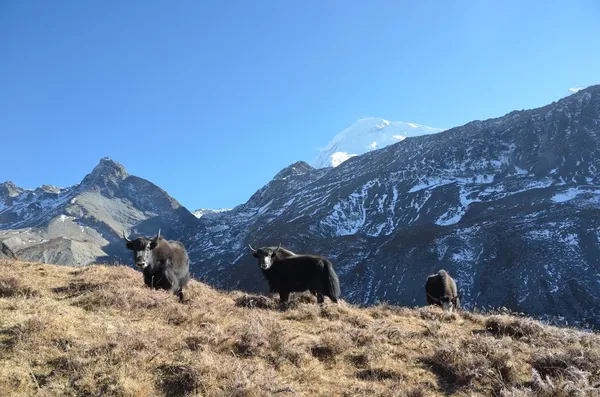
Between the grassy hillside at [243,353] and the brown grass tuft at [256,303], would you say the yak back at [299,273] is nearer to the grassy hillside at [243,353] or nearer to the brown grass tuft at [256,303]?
the brown grass tuft at [256,303]

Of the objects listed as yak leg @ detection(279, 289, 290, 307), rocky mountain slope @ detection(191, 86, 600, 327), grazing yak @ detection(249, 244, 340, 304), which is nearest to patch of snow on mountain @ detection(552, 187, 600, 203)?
rocky mountain slope @ detection(191, 86, 600, 327)

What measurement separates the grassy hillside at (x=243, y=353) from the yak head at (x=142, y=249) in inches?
42.2

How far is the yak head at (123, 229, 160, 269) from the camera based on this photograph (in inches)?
422

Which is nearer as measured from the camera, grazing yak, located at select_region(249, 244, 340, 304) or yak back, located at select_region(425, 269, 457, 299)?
grazing yak, located at select_region(249, 244, 340, 304)

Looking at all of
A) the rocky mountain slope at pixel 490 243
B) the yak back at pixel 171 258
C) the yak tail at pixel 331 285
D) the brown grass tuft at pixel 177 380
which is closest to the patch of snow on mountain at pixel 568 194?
the rocky mountain slope at pixel 490 243

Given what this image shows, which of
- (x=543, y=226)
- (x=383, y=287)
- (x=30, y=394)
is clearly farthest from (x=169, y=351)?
(x=543, y=226)

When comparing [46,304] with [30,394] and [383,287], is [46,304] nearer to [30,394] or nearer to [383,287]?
[30,394]

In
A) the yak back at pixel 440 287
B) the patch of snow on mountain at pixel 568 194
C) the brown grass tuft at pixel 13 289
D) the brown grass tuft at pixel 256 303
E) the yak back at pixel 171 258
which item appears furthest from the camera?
the patch of snow on mountain at pixel 568 194

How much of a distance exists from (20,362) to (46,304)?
104 inches

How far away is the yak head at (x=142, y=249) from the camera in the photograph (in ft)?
35.1

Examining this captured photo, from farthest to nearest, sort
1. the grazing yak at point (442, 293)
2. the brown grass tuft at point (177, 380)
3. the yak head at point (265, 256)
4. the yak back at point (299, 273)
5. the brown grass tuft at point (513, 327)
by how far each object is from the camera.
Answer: the grazing yak at point (442, 293)
the yak head at point (265, 256)
the yak back at point (299, 273)
the brown grass tuft at point (513, 327)
the brown grass tuft at point (177, 380)

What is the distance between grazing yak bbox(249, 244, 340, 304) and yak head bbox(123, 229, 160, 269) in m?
3.36

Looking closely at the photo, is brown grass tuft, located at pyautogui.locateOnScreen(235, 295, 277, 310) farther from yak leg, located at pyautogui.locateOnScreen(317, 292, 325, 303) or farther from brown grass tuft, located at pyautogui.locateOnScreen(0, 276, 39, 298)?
brown grass tuft, located at pyautogui.locateOnScreen(0, 276, 39, 298)

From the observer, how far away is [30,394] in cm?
511
